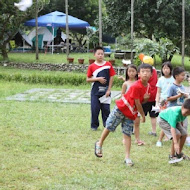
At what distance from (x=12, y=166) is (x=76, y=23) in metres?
21.7

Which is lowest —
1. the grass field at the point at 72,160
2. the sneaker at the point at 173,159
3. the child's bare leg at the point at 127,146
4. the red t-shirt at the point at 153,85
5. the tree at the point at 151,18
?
the grass field at the point at 72,160

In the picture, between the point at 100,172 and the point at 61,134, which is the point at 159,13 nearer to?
the point at 61,134

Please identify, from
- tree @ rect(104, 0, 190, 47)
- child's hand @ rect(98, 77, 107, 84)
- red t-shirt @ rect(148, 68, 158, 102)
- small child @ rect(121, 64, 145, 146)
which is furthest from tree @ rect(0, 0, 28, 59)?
small child @ rect(121, 64, 145, 146)

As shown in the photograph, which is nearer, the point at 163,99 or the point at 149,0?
the point at 163,99

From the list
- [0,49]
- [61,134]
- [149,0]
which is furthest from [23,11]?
[61,134]

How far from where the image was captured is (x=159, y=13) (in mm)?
17609

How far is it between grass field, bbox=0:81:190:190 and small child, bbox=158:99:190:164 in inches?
5.8

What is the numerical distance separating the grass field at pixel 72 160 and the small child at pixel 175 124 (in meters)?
0.15

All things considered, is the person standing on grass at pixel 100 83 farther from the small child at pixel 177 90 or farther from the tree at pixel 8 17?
the tree at pixel 8 17

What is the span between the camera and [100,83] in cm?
707

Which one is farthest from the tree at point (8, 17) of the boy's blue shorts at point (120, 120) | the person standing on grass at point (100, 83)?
the boy's blue shorts at point (120, 120)

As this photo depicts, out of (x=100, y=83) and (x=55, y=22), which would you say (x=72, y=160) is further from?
(x=55, y=22)

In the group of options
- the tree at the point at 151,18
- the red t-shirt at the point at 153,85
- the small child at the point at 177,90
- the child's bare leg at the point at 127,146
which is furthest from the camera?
the tree at the point at 151,18

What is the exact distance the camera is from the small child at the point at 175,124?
15.2 feet
